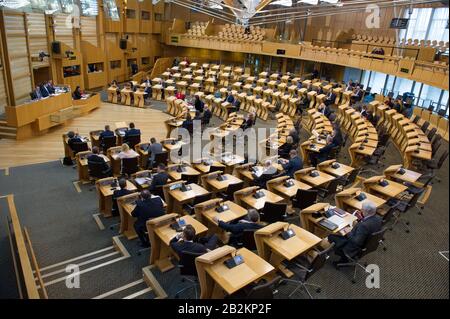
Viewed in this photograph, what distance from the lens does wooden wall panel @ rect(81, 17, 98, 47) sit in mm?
20594

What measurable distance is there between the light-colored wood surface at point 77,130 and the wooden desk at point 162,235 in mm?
7115

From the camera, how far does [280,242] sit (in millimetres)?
5379

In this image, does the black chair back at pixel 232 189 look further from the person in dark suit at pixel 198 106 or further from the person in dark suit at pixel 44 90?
the person in dark suit at pixel 44 90

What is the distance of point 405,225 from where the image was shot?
7520 millimetres

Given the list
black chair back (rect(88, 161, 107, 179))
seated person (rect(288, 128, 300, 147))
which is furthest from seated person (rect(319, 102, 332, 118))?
black chair back (rect(88, 161, 107, 179))

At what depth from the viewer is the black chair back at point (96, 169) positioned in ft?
28.5

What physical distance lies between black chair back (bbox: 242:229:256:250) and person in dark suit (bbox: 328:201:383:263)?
1.48 m

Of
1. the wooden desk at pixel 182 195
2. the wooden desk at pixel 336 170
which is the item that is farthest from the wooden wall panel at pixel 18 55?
the wooden desk at pixel 336 170

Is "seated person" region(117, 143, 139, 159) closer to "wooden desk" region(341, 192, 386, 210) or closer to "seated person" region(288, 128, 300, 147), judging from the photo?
"seated person" region(288, 128, 300, 147)

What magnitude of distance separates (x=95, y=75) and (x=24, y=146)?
11.1 meters

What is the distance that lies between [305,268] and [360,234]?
1.08m

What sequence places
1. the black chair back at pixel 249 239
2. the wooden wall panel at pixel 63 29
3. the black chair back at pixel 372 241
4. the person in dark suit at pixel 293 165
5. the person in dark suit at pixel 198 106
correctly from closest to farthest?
the black chair back at pixel 372 241 < the black chair back at pixel 249 239 < the person in dark suit at pixel 293 165 < the person in dark suit at pixel 198 106 < the wooden wall panel at pixel 63 29
